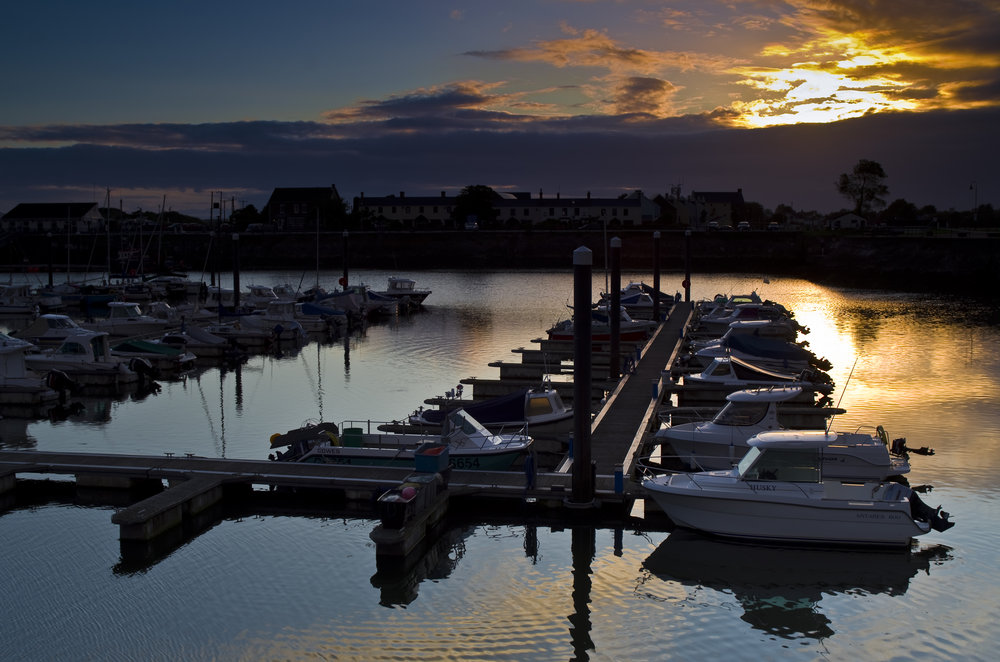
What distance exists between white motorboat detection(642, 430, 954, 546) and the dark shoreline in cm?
7873

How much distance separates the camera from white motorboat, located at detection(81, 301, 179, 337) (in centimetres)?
4678

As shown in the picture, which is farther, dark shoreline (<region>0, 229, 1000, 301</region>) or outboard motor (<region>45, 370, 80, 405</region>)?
dark shoreline (<region>0, 229, 1000, 301</region>)

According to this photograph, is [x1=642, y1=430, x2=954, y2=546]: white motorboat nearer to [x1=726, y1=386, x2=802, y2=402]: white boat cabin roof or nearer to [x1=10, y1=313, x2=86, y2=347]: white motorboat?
[x1=726, y1=386, x2=802, y2=402]: white boat cabin roof

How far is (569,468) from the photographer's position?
62.6 feet

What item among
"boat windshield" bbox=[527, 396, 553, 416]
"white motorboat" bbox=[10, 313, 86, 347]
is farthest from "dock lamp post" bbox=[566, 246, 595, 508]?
"white motorboat" bbox=[10, 313, 86, 347]

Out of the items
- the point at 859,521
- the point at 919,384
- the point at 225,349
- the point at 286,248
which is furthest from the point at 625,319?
the point at 286,248

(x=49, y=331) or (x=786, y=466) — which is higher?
(x=49, y=331)

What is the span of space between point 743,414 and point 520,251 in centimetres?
9464

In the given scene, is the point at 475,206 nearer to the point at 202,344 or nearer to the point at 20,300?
the point at 20,300

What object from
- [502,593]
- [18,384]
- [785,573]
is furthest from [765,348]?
[18,384]

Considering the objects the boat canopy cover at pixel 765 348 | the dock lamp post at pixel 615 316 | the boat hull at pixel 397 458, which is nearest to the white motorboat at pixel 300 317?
the dock lamp post at pixel 615 316

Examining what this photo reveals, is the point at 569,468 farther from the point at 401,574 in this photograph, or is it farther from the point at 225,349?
the point at 225,349

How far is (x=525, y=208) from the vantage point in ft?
504

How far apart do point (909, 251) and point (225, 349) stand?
244 ft
